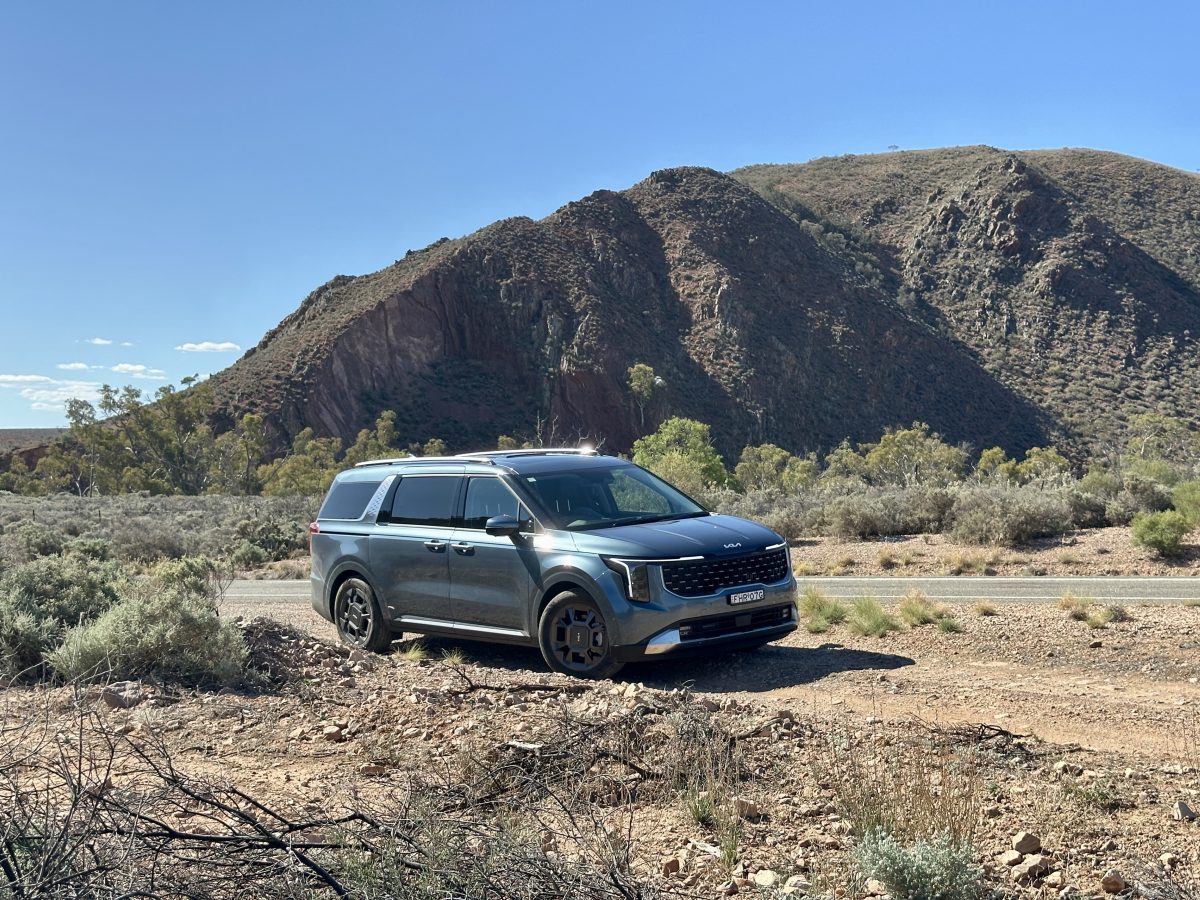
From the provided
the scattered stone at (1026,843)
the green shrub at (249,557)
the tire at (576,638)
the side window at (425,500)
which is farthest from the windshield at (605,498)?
the green shrub at (249,557)

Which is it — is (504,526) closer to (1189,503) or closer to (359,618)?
(359,618)

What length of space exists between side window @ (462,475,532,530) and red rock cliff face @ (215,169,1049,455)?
6644 centimetres

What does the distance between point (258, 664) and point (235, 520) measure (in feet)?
72.3

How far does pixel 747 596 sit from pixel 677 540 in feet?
2.39

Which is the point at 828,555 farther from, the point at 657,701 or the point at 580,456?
the point at 657,701

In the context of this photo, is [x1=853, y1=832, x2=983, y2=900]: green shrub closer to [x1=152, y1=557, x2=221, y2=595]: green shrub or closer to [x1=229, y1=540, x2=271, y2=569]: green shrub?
[x1=152, y1=557, x2=221, y2=595]: green shrub

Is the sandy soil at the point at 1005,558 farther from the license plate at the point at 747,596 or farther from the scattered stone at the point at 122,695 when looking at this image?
the scattered stone at the point at 122,695

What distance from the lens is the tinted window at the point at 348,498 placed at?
10984 mm

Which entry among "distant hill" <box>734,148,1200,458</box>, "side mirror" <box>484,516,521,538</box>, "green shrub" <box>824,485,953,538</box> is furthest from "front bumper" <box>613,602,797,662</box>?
"distant hill" <box>734,148,1200,458</box>

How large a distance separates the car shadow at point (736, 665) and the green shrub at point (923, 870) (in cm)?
429

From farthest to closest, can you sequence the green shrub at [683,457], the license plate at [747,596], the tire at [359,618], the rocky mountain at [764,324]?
the rocky mountain at [764,324] → the green shrub at [683,457] → the tire at [359,618] → the license plate at [747,596]

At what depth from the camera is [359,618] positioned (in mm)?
10711

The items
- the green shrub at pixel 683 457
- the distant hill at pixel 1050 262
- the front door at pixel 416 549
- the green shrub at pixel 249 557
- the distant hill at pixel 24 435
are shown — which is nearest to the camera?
the front door at pixel 416 549

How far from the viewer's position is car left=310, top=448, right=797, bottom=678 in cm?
855
